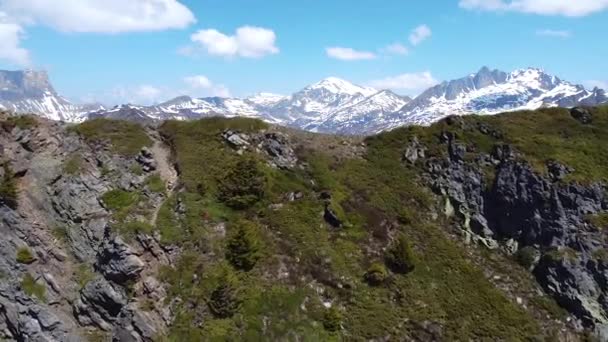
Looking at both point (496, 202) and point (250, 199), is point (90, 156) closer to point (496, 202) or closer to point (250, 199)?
point (250, 199)

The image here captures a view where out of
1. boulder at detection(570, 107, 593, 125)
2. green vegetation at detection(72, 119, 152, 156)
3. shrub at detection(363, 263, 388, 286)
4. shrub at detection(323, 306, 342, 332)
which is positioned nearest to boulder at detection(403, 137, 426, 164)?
shrub at detection(363, 263, 388, 286)

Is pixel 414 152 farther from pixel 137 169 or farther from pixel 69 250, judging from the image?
pixel 69 250

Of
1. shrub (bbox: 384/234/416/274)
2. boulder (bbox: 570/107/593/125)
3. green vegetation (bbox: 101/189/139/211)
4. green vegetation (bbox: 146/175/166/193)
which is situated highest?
boulder (bbox: 570/107/593/125)

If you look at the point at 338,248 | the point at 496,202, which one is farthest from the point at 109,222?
the point at 496,202

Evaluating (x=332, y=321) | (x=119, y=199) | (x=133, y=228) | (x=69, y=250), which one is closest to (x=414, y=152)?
(x=332, y=321)

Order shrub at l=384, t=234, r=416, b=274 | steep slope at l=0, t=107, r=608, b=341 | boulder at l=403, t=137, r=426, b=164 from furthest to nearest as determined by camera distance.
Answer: boulder at l=403, t=137, r=426, b=164 < shrub at l=384, t=234, r=416, b=274 < steep slope at l=0, t=107, r=608, b=341

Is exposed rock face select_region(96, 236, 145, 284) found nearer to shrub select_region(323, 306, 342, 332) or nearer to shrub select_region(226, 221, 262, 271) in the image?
shrub select_region(226, 221, 262, 271)
